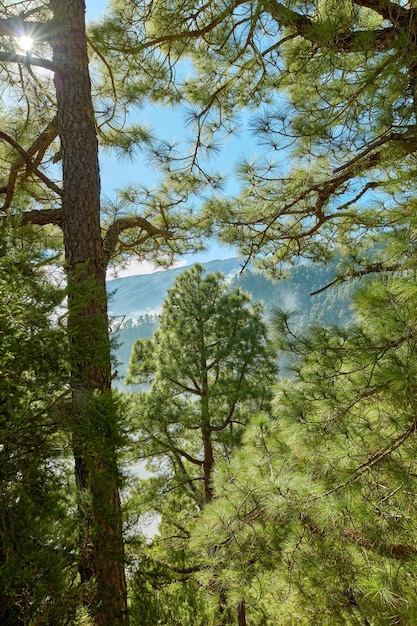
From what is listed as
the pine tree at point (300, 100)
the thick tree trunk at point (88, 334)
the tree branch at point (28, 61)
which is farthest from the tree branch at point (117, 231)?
the tree branch at point (28, 61)

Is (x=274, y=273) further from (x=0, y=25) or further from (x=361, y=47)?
(x=0, y=25)

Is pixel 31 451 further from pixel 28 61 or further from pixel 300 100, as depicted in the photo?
pixel 300 100

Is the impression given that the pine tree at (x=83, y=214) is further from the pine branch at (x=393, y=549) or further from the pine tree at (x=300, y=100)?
the pine branch at (x=393, y=549)

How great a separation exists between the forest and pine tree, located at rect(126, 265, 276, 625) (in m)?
1.28

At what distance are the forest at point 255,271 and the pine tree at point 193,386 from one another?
1.28 meters

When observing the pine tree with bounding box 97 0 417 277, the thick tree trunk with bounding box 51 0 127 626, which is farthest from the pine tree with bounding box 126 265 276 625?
the thick tree trunk with bounding box 51 0 127 626

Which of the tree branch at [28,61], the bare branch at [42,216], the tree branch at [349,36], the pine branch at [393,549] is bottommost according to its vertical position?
the pine branch at [393,549]

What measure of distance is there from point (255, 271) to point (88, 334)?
8.26 feet

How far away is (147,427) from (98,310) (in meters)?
3.28

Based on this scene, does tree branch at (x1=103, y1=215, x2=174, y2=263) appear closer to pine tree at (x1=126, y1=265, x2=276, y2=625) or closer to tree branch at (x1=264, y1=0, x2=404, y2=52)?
tree branch at (x1=264, y1=0, x2=404, y2=52)

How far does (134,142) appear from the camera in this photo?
3.28 meters

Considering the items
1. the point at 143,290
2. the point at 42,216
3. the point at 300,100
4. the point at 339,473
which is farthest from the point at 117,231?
the point at 143,290

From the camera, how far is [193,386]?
5.82 metres

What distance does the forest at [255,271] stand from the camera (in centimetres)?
147
